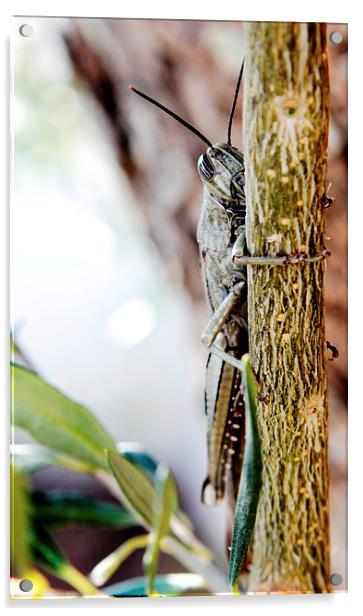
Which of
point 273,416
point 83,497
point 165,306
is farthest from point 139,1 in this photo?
point 83,497

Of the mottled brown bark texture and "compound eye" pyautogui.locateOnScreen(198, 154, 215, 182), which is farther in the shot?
"compound eye" pyautogui.locateOnScreen(198, 154, 215, 182)

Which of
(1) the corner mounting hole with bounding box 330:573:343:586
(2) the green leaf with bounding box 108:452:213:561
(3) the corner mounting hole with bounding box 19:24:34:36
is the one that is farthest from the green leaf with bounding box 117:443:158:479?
(3) the corner mounting hole with bounding box 19:24:34:36

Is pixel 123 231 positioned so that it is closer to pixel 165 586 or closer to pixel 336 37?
pixel 336 37

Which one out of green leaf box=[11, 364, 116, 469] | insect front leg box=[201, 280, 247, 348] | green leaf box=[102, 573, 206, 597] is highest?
insect front leg box=[201, 280, 247, 348]

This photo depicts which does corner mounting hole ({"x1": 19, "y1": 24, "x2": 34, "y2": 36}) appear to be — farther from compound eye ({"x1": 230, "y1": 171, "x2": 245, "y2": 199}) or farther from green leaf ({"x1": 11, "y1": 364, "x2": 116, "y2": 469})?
green leaf ({"x1": 11, "y1": 364, "x2": 116, "y2": 469})

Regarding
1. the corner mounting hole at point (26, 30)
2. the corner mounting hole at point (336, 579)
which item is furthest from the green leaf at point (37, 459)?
the corner mounting hole at point (26, 30)
